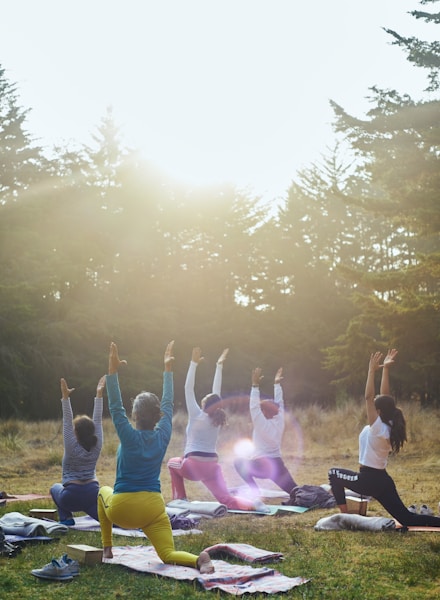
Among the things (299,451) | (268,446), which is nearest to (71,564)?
(268,446)

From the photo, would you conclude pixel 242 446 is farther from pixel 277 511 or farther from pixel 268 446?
pixel 277 511

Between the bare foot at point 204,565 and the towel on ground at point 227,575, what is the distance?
0.03 meters

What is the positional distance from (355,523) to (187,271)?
2797 cm

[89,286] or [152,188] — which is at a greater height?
[152,188]

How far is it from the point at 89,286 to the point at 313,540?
26.2m

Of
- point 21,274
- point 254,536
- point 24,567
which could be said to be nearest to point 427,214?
point 254,536

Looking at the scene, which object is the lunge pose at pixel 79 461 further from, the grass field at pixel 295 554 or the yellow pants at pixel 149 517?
the yellow pants at pixel 149 517

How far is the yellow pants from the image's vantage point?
16.5ft

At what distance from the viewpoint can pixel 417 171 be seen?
1978 cm

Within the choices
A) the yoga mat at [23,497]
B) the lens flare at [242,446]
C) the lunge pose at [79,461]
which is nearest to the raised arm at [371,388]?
the lunge pose at [79,461]

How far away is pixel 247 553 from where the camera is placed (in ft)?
17.7

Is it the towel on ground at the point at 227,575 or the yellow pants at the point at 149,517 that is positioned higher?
the yellow pants at the point at 149,517

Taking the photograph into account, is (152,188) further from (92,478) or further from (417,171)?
(92,478)

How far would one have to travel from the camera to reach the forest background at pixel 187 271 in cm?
2558
